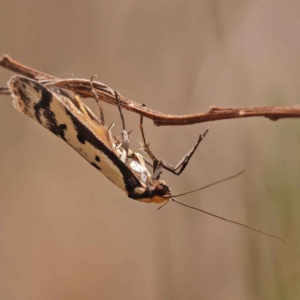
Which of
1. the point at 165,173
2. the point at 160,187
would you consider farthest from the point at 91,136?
the point at 165,173

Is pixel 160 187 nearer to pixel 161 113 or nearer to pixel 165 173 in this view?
pixel 161 113

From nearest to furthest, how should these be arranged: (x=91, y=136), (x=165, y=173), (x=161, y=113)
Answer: (x=161, y=113) < (x=91, y=136) < (x=165, y=173)

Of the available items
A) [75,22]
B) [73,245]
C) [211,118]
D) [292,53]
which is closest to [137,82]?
[75,22]

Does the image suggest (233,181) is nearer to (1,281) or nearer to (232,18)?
(232,18)

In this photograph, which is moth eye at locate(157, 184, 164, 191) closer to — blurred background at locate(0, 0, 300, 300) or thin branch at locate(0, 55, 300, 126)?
thin branch at locate(0, 55, 300, 126)

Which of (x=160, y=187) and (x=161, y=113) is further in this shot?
(x=160, y=187)

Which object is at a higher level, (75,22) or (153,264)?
(75,22)

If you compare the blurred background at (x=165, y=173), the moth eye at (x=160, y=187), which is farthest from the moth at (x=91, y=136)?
the blurred background at (x=165, y=173)
